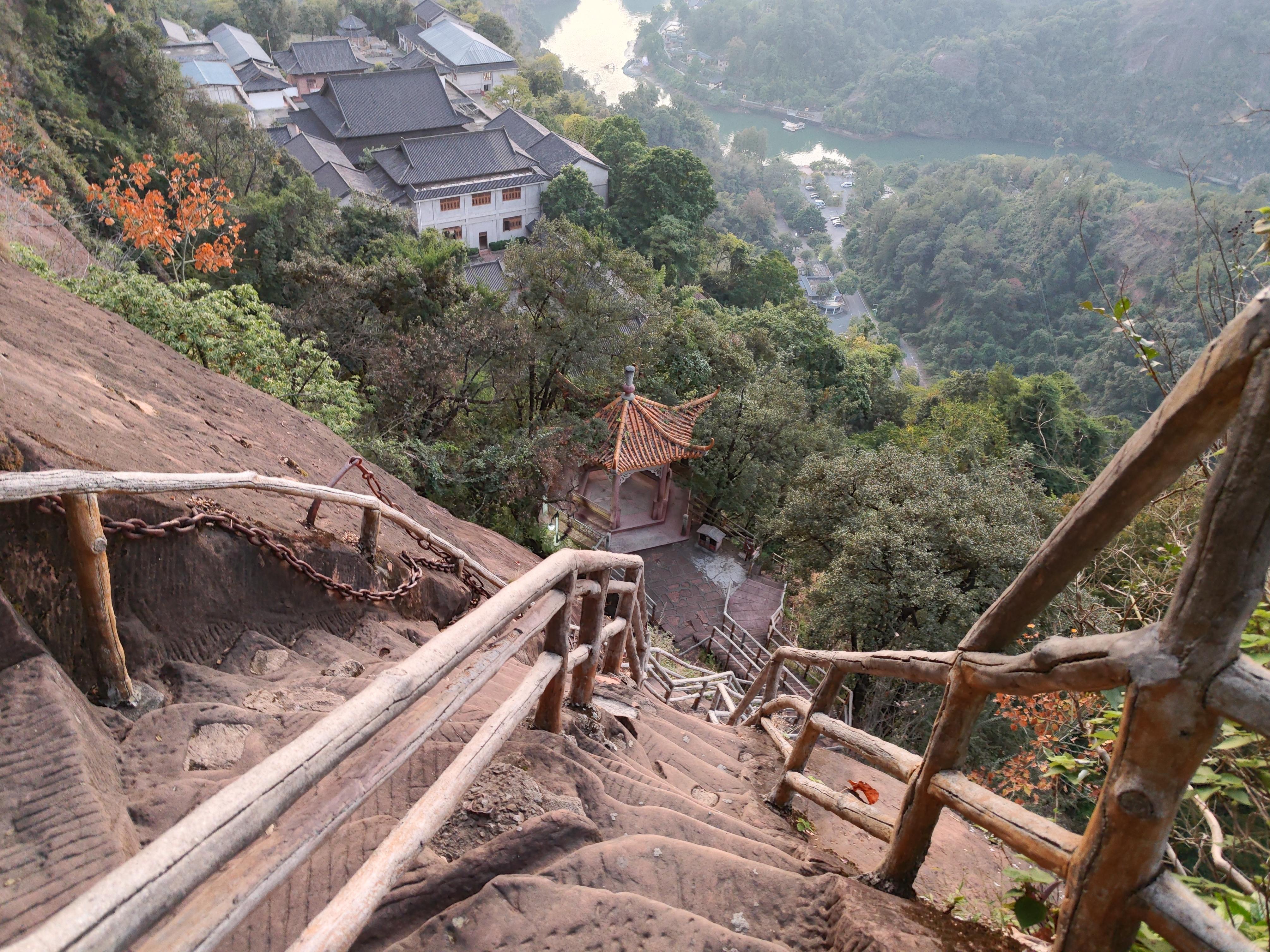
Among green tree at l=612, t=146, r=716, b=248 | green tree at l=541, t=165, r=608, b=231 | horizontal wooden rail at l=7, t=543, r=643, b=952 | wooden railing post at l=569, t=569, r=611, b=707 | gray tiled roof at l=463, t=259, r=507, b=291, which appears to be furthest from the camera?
green tree at l=612, t=146, r=716, b=248

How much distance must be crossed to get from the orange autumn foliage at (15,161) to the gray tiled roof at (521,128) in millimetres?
21775

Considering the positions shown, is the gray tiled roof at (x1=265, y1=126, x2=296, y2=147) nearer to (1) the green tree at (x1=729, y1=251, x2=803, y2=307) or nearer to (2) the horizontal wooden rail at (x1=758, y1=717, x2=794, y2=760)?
(1) the green tree at (x1=729, y1=251, x2=803, y2=307)

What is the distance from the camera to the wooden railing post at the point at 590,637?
10.5 feet

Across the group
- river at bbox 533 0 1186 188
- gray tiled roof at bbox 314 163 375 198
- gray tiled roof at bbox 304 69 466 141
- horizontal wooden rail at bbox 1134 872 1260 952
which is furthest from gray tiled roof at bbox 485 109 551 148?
horizontal wooden rail at bbox 1134 872 1260 952

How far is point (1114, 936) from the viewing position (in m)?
1.72

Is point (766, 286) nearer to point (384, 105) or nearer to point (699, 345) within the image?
point (699, 345)

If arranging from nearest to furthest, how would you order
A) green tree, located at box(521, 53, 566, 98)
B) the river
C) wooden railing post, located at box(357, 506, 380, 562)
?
wooden railing post, located at box(357, 506, 380, 562) → green tree, located at box(521, 53, 566, 98) → the river

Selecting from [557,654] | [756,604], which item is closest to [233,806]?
[557,654]

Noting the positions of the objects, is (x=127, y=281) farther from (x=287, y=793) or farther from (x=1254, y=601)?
(x=1254, y=601)

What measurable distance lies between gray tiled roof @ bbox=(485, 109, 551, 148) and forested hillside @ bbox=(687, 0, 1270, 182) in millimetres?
47735

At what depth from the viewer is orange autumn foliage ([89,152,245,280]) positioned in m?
12.1

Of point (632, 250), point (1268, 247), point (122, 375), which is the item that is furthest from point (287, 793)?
point (632, 250)

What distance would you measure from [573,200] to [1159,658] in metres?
32.1

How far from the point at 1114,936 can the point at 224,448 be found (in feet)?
15.5
